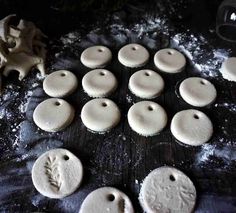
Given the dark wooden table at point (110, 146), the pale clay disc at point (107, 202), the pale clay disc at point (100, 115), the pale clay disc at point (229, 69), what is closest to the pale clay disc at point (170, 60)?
the dark wooden table at point (110, 146)

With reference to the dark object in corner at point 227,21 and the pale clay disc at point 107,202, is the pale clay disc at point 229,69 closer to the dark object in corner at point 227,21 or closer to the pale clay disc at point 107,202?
the dark object in corner at point 227,21

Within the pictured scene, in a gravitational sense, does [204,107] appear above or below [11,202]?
above

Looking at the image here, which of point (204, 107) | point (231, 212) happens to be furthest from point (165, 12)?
point (231, 212)

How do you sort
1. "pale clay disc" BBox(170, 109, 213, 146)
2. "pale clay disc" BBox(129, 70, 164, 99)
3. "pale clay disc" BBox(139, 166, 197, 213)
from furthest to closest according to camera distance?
"pale clay disc" BBox(129, 70, 164, 99)
"pale clay disc" BBox(170, 109, 213, 146)
"pale clay disc" BBox(139, 166, 197, 213)

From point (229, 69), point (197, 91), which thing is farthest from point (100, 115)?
A: point (229, 69)

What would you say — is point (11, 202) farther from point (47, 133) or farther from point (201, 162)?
point (201, 162)

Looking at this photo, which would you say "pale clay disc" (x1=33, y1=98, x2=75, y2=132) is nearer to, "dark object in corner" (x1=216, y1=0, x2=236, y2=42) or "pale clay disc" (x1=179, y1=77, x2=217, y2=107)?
"pale clay disc" (x1=179, y1=77, x2=217, y2=107)

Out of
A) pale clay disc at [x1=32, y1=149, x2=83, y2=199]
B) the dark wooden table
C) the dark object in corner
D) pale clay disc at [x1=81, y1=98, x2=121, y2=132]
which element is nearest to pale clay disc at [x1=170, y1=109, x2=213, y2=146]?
the dark wooden table
